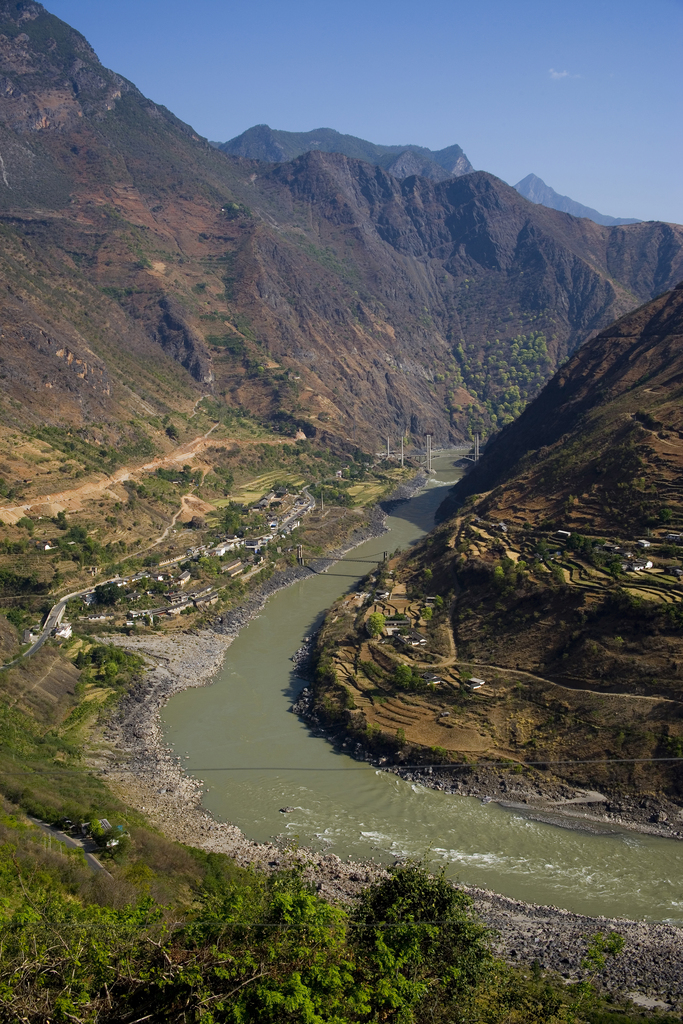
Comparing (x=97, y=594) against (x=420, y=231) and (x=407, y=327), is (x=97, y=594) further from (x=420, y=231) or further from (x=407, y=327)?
(x=420, y=231)

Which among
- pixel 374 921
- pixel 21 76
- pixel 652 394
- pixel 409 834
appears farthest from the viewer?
pixel 21 76

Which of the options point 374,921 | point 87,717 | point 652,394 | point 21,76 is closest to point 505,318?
point 21,76

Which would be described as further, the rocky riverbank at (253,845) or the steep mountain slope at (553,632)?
the steep mountain slope at (553,632)

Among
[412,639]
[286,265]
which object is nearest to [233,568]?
[412,639]

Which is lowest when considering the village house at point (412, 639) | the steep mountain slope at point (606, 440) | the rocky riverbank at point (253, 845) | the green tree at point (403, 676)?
the rocky riverbank at point (253, 845)

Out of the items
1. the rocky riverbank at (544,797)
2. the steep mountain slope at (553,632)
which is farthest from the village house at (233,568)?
the rocky riverbank at (544,797)

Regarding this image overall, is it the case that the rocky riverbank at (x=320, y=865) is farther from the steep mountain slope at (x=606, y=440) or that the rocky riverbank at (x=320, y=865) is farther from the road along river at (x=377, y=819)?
the steep mountain slope at (x=606, y=440)
